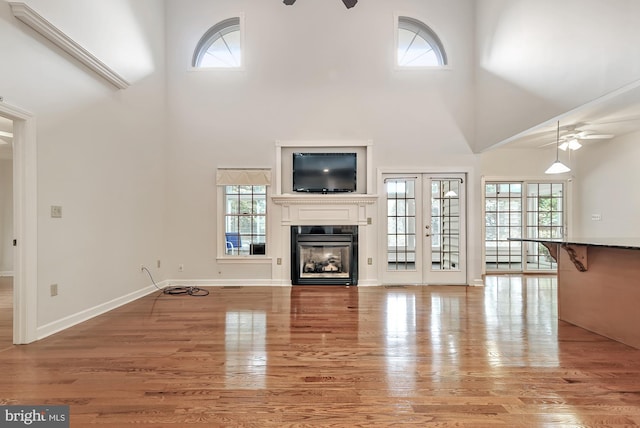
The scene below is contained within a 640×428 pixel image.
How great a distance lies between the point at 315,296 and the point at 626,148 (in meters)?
6.11

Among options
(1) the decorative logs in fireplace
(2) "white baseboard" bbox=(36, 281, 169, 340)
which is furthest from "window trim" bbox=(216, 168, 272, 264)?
(2) "white baseboard" bbox=(36, 281, 169, 340)

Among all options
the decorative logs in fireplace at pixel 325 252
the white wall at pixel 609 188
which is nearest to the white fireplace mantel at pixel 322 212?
the decorative logs in fireplace at pixel 325 252

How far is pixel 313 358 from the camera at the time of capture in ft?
8.68

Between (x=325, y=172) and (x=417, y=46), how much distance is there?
2.94 metres

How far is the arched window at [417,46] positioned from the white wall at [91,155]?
14.1 ft

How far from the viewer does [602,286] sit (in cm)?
326

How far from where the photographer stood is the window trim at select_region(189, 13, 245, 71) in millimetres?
5699

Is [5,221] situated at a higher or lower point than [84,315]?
higher

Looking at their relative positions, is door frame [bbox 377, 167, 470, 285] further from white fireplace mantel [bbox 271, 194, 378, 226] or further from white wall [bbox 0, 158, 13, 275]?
white wall [bbox 0, 158, 13, 275]

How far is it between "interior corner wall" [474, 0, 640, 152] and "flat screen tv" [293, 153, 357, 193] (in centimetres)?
231

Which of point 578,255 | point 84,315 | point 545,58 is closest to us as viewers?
point 578,255

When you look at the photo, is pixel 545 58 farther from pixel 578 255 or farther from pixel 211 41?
pixel 211 41

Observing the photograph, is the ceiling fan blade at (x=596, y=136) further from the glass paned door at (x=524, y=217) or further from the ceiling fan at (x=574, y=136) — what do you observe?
the glass paned door at (x=524, y=217)

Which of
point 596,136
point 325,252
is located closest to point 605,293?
point 596,136
